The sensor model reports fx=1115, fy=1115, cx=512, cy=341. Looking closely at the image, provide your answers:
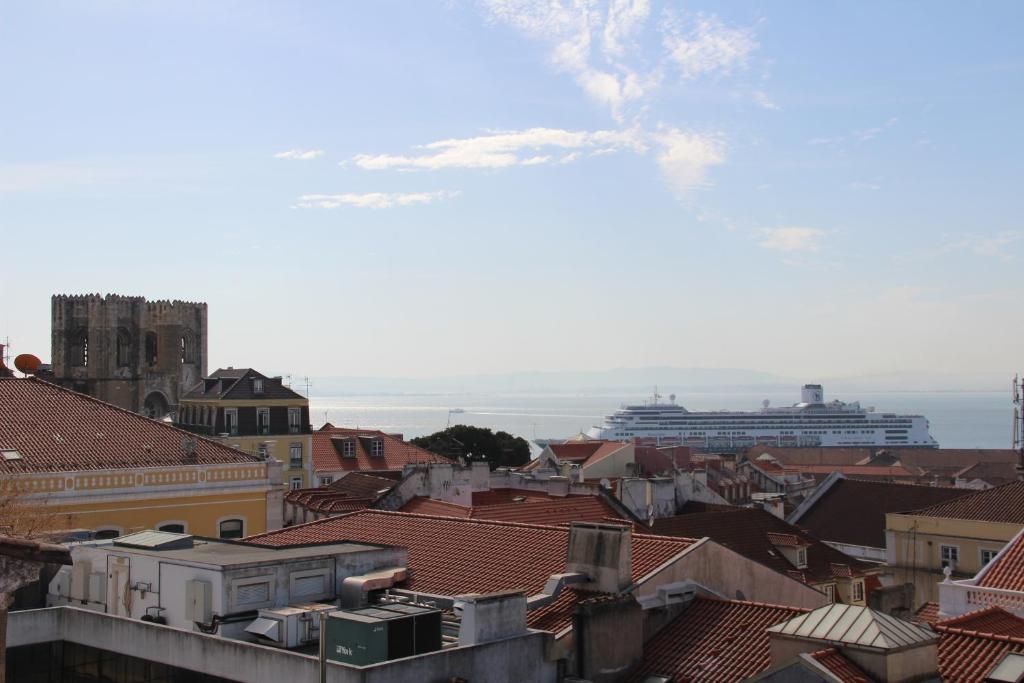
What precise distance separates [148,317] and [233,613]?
9726 centimetres

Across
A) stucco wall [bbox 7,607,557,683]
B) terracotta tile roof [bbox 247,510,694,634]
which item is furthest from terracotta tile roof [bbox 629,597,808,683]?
stucco wall [bbox 7,607,557,683]

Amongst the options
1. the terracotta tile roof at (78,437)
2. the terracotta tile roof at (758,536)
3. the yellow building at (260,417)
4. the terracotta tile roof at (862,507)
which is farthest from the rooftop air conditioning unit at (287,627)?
the yellow building at (260,417)

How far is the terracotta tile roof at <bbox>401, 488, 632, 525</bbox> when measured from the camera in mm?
32469

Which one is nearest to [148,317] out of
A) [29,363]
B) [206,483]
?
[29,363]

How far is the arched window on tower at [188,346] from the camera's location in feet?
358

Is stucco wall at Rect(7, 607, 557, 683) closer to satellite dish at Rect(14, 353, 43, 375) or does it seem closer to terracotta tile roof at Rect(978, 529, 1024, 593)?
terracotta tile roof at Rect(978, 529, 1024, 593)

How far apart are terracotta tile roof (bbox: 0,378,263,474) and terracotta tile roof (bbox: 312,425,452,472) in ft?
124

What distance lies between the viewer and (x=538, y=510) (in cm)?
3353

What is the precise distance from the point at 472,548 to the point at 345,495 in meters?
24.6

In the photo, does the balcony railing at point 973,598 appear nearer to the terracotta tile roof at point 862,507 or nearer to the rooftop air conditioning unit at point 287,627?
the rooftop air conditioning unit at point 287,627

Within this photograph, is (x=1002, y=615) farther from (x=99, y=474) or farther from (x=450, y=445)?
(x=450, y=445)

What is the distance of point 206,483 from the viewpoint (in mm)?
28562

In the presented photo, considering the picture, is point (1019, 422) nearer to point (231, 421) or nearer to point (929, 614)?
point (929, 614)

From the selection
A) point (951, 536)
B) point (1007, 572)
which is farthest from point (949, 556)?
point (1007, 572)
